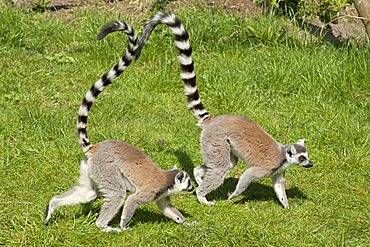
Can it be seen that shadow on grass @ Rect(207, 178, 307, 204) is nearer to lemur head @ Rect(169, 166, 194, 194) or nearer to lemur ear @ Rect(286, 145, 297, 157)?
lemur ear @ Rect(286, 145, 297, 157)

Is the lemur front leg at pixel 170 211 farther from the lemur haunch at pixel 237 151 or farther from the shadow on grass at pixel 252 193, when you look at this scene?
the shadow on grass at pixel 252 193

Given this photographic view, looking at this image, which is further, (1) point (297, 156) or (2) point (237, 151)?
(2) point (237, 151)

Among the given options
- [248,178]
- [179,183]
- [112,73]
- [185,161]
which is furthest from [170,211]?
[185,161]

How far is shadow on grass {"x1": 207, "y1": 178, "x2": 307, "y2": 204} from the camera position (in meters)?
5.51

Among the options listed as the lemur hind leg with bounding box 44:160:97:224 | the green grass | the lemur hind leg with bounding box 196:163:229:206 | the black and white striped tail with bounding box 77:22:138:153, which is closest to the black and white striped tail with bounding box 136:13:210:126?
the black and white striped tail with bounding box 77:22:138:153

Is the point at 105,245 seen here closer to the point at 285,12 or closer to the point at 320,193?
the point at 320,193

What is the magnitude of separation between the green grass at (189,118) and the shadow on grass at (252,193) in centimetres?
2

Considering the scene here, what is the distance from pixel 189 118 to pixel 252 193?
1.37 metres

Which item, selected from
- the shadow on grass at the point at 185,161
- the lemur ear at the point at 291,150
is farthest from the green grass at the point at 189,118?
the lemur ear at the point at 291,150

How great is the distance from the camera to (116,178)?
15.0ft

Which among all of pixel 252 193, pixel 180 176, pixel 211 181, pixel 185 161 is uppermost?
pixel 180 176

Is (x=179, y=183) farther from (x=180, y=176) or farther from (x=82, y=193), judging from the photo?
(x=82, y=193)

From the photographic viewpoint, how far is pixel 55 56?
786cm

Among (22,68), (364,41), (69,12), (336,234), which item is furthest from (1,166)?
(364,41)
